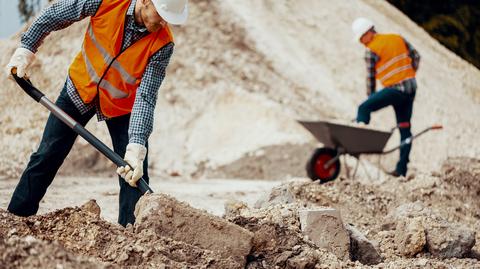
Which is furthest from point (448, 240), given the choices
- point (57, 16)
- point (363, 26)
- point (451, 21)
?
point (451, 21)

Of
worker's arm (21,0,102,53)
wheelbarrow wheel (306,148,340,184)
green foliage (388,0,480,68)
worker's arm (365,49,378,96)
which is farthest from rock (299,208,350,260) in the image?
green foliage (388,0,480,68)

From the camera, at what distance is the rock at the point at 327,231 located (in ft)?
13.3

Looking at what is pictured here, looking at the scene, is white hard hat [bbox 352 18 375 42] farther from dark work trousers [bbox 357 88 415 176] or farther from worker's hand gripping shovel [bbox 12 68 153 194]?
worker's hand gripping shovel [bbox 12 68 153 194]

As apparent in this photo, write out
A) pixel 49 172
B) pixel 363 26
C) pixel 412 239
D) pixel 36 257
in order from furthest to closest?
pixel 363 26
pixel 412 239
pixel 49 172
pixel 36 257

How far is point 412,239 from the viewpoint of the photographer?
4473 mm

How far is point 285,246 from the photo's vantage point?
3746 mm

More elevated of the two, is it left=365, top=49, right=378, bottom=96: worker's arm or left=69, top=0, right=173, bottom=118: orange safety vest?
left=69, top=0, right=173, bottom=118: orange safety vest

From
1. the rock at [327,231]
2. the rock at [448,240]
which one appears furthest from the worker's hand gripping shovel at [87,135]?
the rock at [448,240]

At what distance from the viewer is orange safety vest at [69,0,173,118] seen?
3979 mm

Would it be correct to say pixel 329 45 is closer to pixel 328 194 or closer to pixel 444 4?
pixel 444 4

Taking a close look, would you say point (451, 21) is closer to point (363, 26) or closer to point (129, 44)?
point (363, 26)

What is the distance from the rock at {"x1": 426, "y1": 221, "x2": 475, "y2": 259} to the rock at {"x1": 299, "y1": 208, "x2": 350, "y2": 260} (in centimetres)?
74

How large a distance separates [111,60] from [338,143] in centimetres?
483

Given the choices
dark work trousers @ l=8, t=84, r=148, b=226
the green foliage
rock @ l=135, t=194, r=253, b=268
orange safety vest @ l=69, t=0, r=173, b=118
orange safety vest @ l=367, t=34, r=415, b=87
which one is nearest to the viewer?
rock @ l=135, t=194, r=253, b=268
